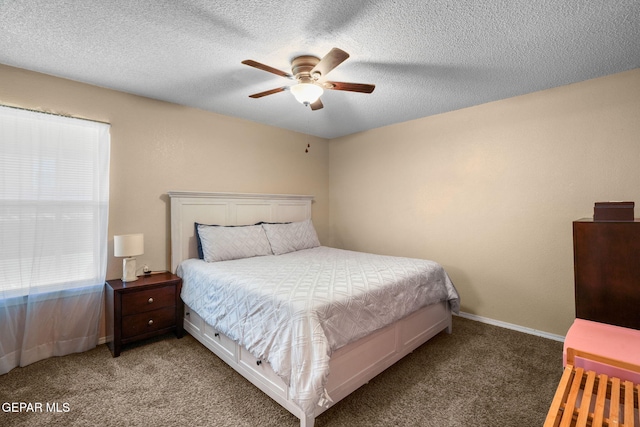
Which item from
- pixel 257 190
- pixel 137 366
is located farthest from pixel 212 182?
pixel 137 366

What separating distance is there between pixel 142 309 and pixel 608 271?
3368mm

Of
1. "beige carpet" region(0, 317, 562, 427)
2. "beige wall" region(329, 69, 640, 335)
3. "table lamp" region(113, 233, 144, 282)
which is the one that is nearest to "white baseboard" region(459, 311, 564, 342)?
"beige wall" region(329, 69, 640, 335)

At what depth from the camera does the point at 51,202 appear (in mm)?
2467

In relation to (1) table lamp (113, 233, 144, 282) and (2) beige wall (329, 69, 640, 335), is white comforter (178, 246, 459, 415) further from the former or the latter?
(2) beige wall (329, 69, 640, 335)

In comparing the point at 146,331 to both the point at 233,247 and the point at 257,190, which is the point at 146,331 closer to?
the point at 233,247

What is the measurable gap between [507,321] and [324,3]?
3416mm

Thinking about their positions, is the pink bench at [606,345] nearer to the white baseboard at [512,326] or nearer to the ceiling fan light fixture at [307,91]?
the white baseboard at [512,326]

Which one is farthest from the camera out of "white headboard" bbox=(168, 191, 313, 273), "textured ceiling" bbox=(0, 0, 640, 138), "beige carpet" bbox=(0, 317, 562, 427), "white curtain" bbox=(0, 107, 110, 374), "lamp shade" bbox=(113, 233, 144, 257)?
"white headboard" bbox=(168, 191, 313, 273)

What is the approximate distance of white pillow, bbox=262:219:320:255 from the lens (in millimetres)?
3549

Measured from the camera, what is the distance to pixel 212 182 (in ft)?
11.7

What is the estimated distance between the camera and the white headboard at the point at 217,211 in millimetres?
3160

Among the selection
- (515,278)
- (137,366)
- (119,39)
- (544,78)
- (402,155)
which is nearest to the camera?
(119,39)

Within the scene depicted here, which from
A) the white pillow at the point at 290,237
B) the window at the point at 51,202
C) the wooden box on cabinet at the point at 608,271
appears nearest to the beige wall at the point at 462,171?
the window at the point at 51,202

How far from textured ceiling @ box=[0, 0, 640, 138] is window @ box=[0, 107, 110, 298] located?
53 cm
